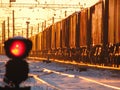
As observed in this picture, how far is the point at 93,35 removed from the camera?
24422 millimetres

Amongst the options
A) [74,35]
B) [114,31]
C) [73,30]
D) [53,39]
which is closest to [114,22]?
[114,31]

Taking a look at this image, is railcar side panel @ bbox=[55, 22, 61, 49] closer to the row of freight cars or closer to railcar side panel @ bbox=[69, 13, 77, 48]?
the row of freight cars

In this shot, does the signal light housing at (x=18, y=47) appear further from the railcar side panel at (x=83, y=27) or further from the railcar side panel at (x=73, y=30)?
the railcar side panel at (x=73, y=30)

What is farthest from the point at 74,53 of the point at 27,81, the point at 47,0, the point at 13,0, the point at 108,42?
the point at 47,0

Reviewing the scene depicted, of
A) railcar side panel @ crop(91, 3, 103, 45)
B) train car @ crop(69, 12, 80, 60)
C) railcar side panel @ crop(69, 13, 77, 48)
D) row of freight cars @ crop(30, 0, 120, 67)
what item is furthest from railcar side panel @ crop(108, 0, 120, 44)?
railcar side panel @ crop(69, 13, 77, 48)

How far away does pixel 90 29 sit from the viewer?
2577 centimetres

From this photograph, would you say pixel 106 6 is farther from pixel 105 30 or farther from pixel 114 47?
pixel 114 47

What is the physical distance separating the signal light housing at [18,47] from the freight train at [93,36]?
16.7 metres

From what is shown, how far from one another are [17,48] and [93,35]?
2271 cm

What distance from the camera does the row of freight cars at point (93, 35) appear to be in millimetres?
19531

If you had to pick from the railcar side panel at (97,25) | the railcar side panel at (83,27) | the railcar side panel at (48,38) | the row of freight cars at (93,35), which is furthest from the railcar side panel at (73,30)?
the railcar side panel at (48,38)

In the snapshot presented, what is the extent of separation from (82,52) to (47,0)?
66010 millimetres

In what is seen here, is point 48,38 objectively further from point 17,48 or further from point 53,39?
point 17,48

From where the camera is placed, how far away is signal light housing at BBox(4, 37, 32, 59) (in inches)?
69.8
